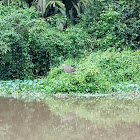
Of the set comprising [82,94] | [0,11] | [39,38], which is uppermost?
[0,11]

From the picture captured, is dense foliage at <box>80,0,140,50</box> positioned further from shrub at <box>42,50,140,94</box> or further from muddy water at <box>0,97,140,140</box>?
muddy water at <box>0,97,140,140</box>

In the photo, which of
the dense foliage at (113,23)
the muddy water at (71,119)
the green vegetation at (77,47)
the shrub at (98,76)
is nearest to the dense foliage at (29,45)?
the green vegetation at (77,47)

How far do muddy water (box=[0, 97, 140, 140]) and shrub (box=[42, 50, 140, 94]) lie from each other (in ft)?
2.28

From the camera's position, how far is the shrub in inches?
310

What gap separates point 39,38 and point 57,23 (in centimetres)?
206

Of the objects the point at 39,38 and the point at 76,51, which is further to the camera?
the point at 76,51

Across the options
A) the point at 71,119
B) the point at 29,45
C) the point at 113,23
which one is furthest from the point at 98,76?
the point at 113,23

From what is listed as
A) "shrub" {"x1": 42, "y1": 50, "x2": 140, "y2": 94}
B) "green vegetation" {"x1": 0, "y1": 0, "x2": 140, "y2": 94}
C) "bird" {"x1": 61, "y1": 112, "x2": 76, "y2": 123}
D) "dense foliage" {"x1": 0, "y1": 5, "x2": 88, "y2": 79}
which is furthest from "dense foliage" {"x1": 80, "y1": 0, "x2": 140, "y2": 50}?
"bird" {"x1": 61, "y1": 112, "x2": 76, "y2": 123}

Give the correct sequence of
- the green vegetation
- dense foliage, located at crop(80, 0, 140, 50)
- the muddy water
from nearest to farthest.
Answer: the muddy water < the green vegetation < dense foliage, located at crop(80, 0, 140, 50)

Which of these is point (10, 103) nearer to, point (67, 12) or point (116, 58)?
point (116, 58)

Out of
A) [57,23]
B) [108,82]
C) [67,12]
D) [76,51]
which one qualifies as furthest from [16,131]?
[67,12]

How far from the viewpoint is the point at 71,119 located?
18.3ft

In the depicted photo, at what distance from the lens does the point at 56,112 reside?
6086 mm

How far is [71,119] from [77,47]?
6.35 meters
